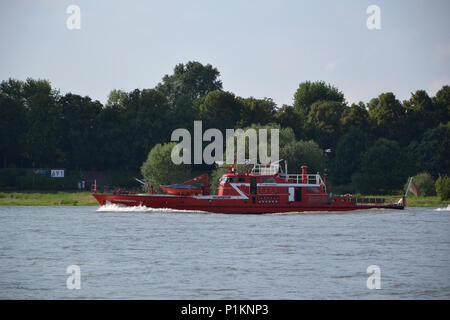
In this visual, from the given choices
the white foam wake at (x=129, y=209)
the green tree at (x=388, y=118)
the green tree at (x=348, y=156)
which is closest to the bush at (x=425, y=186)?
the green tree at (x=348, y=156)

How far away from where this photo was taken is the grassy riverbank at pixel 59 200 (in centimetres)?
8644

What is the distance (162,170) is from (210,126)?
23.9 m

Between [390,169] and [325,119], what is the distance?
74.6 ft

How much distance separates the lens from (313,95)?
14712cm

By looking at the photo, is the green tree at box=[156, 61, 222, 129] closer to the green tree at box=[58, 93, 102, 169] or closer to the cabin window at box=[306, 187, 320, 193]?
the green tree at box=[58, 93, 102, 169]

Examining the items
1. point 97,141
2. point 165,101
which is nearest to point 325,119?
point 165,101

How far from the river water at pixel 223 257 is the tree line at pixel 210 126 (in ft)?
162

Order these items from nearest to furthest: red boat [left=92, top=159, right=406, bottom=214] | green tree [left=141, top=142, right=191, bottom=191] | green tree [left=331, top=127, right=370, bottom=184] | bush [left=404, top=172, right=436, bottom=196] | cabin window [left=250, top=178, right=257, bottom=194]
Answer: red boat [left=92, top=159, right=406, bottom=214] < cabin window [left=250, top=178, right=257, bottom=194] < bush [left=404, top=172, right=436, bottom=196] < green tree [left=141, top=142, right=191, bottom=191] < green tree [left=331, top=127, right=370, bottom=184]

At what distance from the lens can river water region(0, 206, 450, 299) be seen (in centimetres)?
2947

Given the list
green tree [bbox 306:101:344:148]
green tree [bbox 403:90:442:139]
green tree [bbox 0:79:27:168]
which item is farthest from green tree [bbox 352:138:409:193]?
green tree [bbox 0:79:27:168]

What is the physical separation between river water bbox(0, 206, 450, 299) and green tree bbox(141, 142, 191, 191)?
1240 inches
